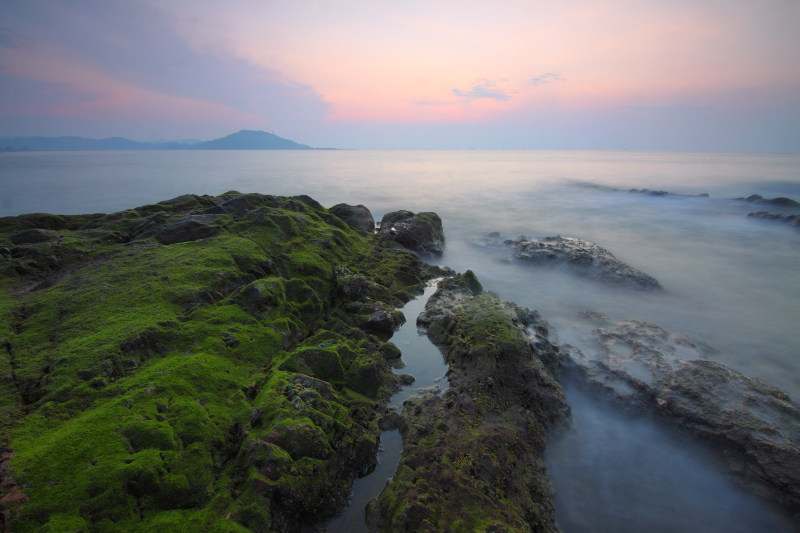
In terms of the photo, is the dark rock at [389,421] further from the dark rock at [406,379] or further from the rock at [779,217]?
the rock at [779,217]

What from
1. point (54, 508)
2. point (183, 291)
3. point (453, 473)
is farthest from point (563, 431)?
point (183, 291)

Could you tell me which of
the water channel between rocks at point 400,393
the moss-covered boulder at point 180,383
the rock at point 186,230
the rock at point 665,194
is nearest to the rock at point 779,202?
the rock at point 665,194

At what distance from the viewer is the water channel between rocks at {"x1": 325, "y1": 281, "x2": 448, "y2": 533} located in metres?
6.68

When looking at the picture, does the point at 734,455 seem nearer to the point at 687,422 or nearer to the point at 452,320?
the point at 687,422

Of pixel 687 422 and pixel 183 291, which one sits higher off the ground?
pixel 183 291

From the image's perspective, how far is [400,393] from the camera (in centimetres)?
1000

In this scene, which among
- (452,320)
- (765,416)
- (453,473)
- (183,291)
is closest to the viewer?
(453,473)

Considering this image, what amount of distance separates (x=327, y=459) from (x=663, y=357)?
424 inches

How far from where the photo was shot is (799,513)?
23.3ft

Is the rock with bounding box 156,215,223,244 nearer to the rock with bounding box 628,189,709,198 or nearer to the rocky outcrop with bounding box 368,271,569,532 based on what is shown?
the rocky outcrop with bounding box 368,271,569,532

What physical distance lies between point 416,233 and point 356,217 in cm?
482

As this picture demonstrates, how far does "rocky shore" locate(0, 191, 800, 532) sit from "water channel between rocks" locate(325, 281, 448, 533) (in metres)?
0.24

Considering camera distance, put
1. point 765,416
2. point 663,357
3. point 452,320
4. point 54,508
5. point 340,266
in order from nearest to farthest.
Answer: point 54,508 → point 765,416 → point 663,357 → point 452,320 → point 340,266

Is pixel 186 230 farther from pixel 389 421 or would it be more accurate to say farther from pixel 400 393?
pixel 389 421
